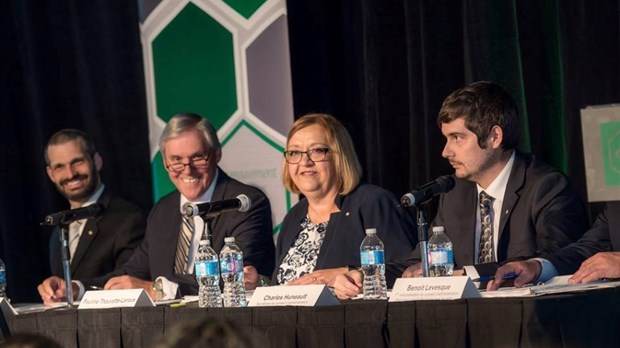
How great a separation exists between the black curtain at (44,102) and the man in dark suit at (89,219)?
0.46 metres

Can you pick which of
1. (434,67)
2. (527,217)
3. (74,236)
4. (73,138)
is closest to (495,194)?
(527,217)

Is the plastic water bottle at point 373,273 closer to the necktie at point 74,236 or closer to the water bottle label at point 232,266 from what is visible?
the water bottle label at point 232,266

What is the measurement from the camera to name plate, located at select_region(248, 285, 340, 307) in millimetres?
3505

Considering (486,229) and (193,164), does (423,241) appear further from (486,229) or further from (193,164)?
(193,164)

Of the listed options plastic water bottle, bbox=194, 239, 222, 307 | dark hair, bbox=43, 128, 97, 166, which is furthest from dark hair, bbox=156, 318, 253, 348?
dark hair, bbox=43, 128, 97, 166

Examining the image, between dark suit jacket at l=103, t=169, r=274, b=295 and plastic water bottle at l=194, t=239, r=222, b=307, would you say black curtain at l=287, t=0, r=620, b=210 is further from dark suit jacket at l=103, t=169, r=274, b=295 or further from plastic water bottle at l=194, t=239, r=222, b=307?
plastic water bottle at l=194, t=239, r=222, b=307

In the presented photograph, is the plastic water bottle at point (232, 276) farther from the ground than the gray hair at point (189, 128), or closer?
closer

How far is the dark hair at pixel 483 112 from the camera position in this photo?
4.34m

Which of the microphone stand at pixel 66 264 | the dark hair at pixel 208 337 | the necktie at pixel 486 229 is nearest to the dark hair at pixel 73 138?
the microphone stand at pixel 66 264

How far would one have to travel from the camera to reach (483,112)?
4348 millimetres

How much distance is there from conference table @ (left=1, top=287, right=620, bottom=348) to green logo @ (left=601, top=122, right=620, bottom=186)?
33 centimetres

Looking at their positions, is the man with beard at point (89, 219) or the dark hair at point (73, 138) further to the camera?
the dark hair at point (73, 138)

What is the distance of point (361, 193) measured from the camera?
15.4 feet

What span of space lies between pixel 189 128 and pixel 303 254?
0.89m
